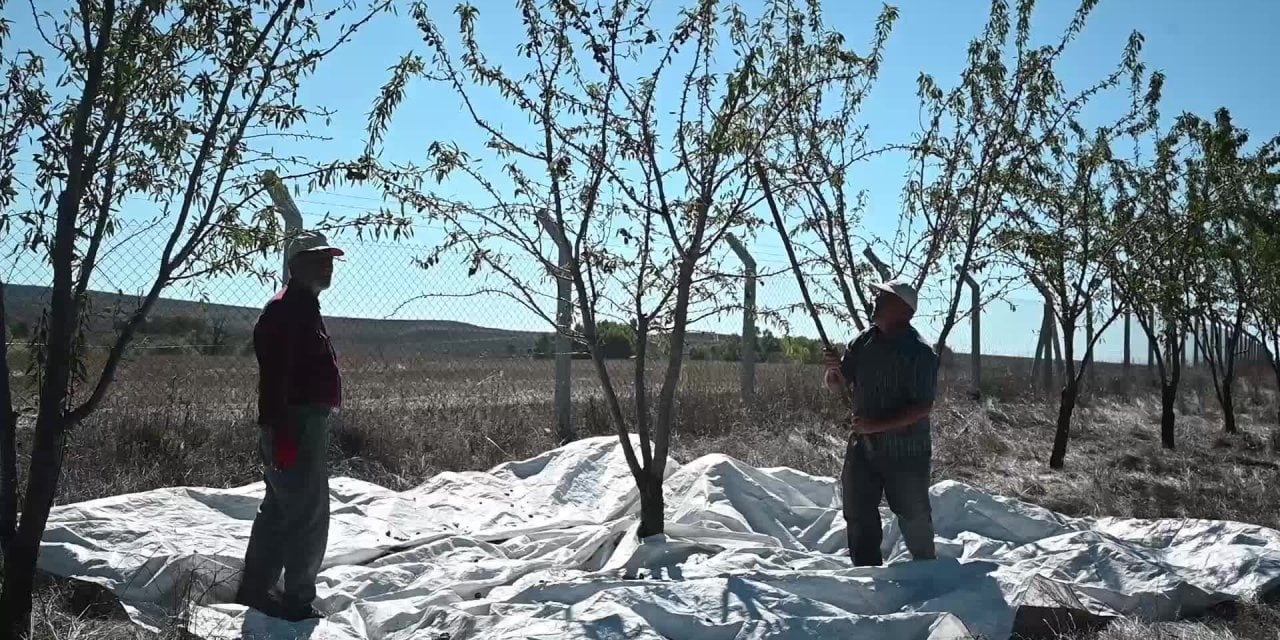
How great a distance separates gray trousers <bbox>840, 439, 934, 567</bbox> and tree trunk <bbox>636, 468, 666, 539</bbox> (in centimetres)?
93

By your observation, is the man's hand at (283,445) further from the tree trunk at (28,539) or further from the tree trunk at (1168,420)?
the tree trunk at (1168,420)

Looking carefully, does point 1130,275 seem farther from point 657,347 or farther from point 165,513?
point 165,513

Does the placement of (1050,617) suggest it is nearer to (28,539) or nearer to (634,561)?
(634,561)

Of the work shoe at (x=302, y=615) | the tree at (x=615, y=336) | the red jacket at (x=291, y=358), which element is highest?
the tree at (x=615, y=336)

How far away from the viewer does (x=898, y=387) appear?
4.79 meters

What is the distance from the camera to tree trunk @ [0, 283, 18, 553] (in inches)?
138

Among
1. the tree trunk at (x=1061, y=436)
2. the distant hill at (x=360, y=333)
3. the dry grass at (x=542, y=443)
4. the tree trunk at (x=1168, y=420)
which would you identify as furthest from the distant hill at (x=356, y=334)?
the tree trunk at (x=1168, y=420)

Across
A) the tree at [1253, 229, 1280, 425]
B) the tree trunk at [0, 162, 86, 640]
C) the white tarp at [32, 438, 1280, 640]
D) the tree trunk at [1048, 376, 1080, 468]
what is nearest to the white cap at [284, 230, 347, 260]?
the tree trunk at [0, 162, 86, 640]

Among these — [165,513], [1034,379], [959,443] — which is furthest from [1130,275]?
[165,513]

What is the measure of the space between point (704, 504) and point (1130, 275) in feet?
16.9

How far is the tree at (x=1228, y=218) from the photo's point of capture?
10438mm

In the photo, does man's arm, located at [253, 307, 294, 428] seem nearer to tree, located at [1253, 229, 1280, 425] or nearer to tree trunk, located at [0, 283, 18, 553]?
tree trunk, located at [0, 283, 18, 553]

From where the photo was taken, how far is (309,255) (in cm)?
431

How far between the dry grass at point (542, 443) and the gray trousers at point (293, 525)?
53 cm
